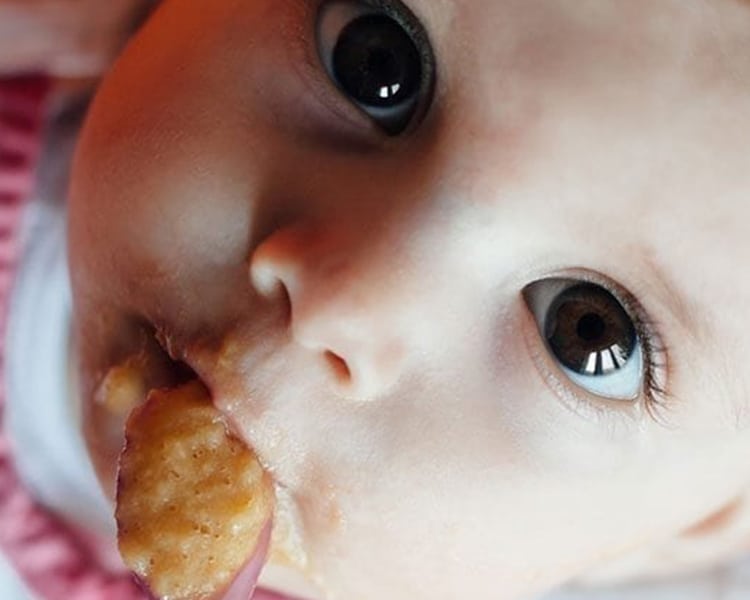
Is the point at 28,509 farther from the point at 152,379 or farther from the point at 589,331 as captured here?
the point at 589,331

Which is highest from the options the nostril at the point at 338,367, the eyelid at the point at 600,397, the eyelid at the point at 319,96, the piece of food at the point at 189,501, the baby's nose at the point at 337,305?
the eyelid at the point at 319,96

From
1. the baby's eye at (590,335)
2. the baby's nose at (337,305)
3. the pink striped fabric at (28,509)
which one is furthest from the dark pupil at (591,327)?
the pink striped fabric at (28,509)

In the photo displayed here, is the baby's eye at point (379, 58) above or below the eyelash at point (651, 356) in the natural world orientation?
above

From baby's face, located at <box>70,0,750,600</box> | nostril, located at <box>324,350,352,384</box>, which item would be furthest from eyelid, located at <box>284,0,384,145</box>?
nostril, located at <box>324,350,352,384</box>

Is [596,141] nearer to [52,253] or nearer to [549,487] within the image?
[549,487]

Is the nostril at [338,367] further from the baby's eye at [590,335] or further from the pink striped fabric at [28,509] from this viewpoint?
the pink striped fabric at [28,509]

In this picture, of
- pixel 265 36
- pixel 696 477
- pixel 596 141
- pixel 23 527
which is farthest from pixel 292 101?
pixel 23 527
